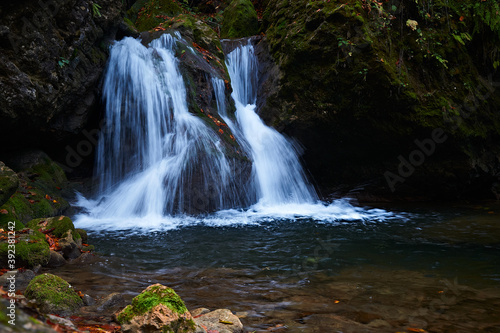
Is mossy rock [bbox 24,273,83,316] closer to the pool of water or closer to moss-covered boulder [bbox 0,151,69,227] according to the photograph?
the pool of water

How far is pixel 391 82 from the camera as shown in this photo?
9102 mm

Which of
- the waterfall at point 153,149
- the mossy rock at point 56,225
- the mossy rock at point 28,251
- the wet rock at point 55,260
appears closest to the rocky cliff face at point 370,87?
the waterfall at point 153,149

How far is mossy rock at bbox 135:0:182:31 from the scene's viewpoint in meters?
13.2

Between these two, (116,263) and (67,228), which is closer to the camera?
(116,263)

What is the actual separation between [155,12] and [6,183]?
10.5m

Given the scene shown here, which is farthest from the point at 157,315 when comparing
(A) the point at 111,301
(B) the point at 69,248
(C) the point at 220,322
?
(B) the point at 69,248

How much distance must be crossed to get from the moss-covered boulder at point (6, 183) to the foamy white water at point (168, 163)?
1876mm

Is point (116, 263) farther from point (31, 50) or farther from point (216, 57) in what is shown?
point (216, 57)

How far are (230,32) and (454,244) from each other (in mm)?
11591

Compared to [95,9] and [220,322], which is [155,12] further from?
[220,322]

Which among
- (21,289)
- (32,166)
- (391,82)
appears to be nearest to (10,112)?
(32,166)

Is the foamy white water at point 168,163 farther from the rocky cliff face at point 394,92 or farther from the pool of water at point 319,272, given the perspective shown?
the rocky cliff face at point 394,92

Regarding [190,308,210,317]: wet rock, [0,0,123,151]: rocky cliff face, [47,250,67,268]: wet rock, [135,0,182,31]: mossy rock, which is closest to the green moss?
[190,308,210,317]: wet rock

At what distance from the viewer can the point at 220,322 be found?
108 inches
